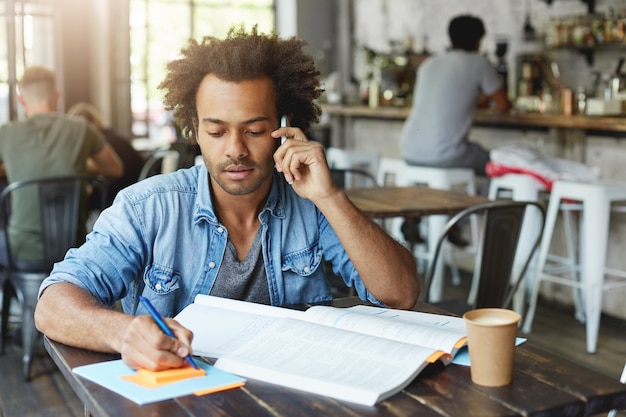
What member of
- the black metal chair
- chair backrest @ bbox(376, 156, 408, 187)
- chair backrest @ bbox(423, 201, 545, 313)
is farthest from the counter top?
the black metal chair

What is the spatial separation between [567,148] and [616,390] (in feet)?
11.4

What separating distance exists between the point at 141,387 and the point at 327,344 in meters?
0.30

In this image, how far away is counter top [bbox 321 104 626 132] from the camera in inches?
163

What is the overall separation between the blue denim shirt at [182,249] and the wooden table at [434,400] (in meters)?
0.41

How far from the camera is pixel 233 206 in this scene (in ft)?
6.14

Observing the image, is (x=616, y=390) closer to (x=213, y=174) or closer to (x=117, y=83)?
(x=213, y=174)

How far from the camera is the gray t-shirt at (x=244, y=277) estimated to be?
5.93ft

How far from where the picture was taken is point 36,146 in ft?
13.1

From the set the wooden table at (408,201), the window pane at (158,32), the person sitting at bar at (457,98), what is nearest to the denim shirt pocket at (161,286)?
the wooden table at (408,201)

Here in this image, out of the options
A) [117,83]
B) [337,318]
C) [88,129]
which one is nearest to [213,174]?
[337,318]

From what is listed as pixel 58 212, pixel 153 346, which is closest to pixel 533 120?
pixel 58 212

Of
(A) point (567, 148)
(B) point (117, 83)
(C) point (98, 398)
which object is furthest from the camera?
(B) point (117, 83)

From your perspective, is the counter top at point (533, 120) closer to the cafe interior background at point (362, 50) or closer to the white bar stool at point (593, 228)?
the cafe interior background at point (362, 50)

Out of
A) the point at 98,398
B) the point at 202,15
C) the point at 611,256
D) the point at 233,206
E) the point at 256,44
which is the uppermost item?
the point at 202,15
